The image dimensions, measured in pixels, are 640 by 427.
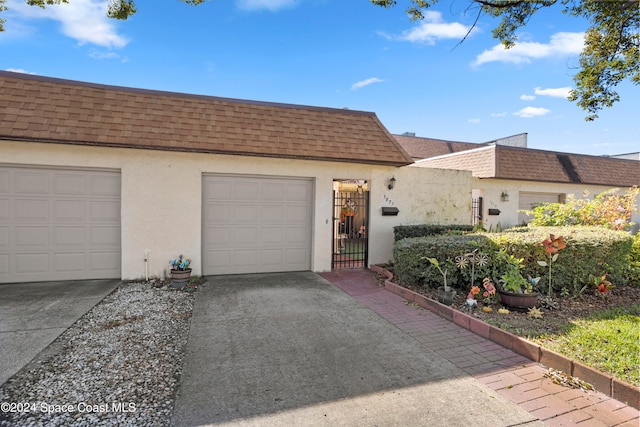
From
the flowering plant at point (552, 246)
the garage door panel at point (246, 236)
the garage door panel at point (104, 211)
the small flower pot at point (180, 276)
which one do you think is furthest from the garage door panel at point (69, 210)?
the flowering plant at point (552, 246)

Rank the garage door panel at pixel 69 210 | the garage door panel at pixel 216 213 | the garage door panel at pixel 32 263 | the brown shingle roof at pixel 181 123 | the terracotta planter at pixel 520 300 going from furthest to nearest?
the garage door panel at pixel 216 213
the garage door panel at pixel 69 210
the garage door panel at pixel 32 263
the brown shingle roof at pixel 181 123
the terracotta planter at pixel 520 300

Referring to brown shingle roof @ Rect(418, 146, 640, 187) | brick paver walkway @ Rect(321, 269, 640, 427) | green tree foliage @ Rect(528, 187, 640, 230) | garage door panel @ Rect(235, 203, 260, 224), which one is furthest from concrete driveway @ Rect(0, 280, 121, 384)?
brown shingle roof @ Rect(418, 146, 640, 187)

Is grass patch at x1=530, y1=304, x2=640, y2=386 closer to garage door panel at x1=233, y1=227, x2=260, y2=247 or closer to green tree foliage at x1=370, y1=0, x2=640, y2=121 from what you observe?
garage door panel at x1=233, y1=227, x2=260, y2=247

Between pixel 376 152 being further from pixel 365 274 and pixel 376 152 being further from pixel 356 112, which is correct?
pixel 365 274

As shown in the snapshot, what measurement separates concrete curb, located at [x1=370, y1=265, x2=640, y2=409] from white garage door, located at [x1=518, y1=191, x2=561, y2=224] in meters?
9.06

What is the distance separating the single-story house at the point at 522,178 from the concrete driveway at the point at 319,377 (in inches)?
347

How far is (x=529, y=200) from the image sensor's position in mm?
12375

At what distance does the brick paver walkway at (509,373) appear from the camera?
2.54 meters

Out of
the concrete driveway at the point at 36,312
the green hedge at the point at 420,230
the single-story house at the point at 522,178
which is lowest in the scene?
the concrete driveway at the point at 36,312

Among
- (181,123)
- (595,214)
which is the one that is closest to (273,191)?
(181,123)

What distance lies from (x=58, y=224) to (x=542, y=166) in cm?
1519

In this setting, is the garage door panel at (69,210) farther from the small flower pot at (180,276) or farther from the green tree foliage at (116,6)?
the green tree foliage at (116,6)

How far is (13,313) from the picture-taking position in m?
4.62

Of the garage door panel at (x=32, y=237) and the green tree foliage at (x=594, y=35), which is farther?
the green tree foliage at (x=594, y=35)
